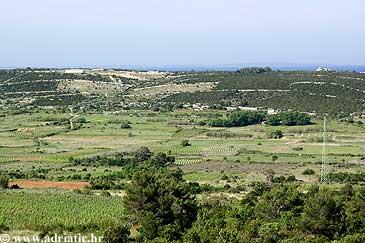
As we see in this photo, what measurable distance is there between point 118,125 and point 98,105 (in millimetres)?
32482

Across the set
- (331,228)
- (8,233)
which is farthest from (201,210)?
(8,233)

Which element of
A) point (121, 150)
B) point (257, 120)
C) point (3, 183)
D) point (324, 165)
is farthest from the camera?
point (257, 120)

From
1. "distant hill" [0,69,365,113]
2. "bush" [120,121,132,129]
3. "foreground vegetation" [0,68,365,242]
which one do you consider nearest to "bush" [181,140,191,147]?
"foreground vegetation" [0,68,365,242]

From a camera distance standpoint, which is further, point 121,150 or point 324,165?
point 121,150

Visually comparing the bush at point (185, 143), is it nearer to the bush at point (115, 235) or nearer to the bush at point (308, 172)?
the bush at point (308, 172)

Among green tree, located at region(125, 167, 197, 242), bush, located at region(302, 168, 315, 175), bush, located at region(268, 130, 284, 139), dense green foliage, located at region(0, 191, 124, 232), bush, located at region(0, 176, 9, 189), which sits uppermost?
green tree, located at region(125, 167, 197, 242)

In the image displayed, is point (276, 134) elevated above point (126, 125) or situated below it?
below

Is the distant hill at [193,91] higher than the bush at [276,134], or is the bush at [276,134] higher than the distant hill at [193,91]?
the distant hill at [193,91]

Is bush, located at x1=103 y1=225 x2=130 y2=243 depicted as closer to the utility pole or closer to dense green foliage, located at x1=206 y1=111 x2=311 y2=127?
the utility pole

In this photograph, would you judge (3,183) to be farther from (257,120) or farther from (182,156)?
(257,120)

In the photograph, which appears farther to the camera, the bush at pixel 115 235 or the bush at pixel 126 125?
the bush at pixel 126 125

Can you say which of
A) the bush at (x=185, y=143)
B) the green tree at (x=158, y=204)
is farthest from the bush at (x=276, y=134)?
the green tree at (x=158, y=204)

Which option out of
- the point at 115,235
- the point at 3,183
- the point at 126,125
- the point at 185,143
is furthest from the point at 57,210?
the point at 126,125

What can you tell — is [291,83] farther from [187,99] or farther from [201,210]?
[201,210]
